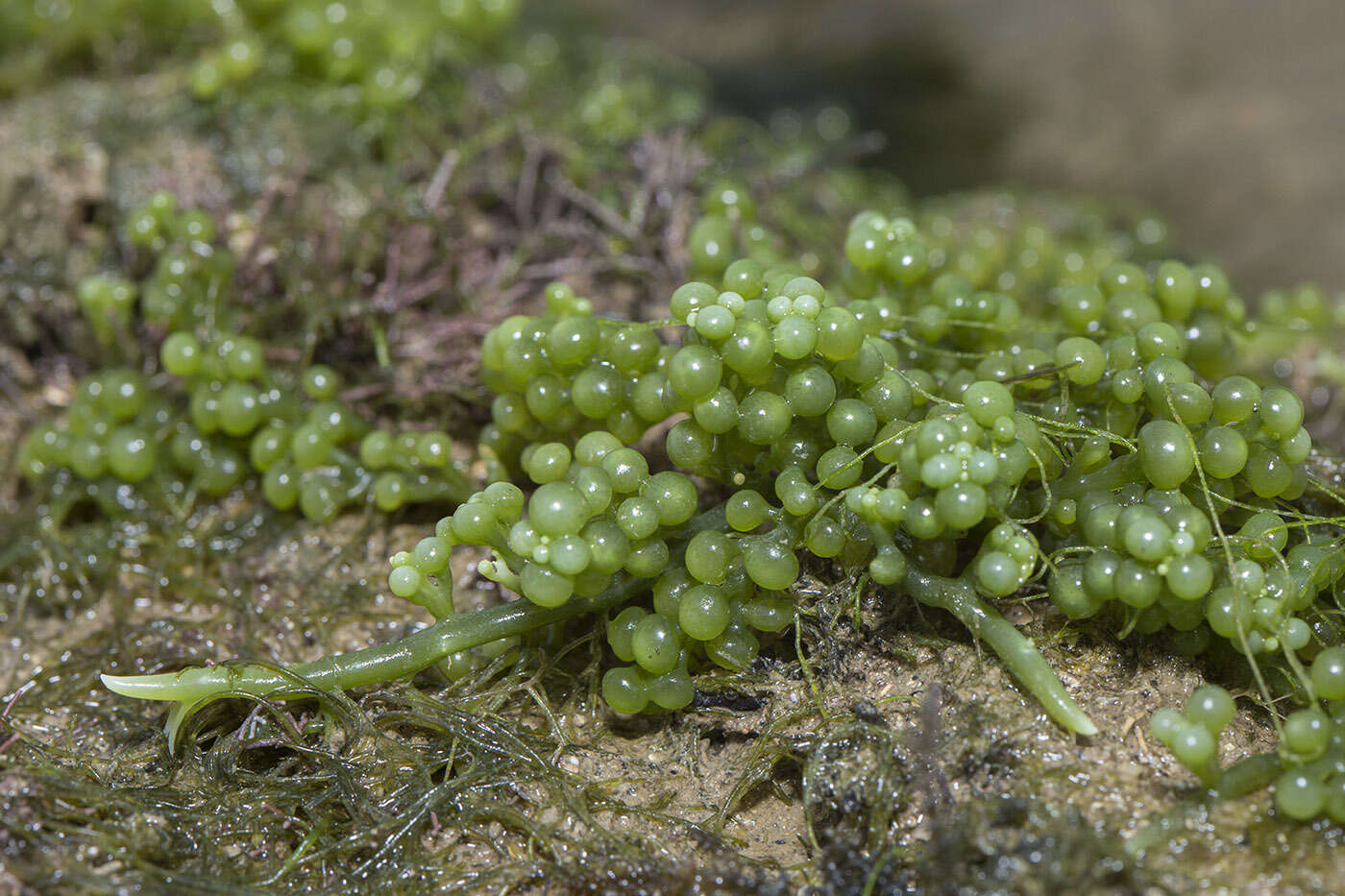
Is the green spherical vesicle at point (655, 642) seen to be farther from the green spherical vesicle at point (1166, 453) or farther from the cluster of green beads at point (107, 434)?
the cluster of green beads at point (107, 434)

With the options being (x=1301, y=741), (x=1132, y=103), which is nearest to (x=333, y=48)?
(x=1132, y=103)

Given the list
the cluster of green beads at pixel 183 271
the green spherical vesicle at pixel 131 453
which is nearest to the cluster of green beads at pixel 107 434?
the green spherical vesicle at pixel 131 453

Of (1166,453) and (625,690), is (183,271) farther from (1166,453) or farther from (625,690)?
(1166,453)

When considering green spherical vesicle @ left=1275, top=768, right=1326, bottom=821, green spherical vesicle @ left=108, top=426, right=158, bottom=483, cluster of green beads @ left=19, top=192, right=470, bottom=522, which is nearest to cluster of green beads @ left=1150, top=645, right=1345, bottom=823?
green spherical vesicle @ left=1275, top=768, right=1326, bottom=821

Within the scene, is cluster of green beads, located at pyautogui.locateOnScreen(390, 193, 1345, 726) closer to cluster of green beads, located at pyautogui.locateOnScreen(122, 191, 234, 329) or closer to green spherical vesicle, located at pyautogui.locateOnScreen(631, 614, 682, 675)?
green spherical vesicle, located at pyautogui.locateOnScreen(631, 614, 682, 675)

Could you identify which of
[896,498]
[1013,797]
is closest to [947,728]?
[1013,797]

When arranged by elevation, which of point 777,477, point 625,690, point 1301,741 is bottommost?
point 625,690
